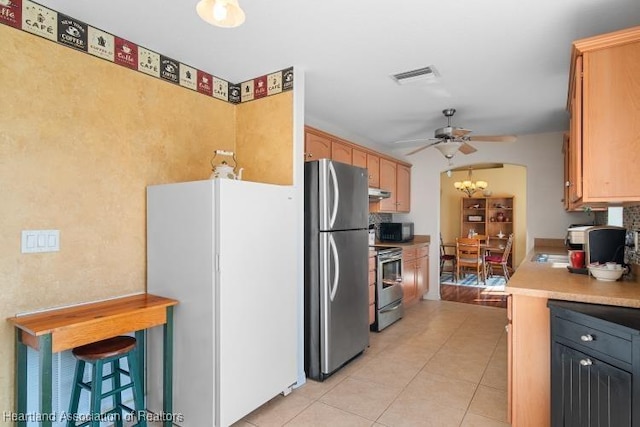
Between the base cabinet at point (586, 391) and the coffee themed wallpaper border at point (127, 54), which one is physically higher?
the coffee themed wallpaper border at point (127, 54)

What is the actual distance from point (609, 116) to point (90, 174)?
2786 mm

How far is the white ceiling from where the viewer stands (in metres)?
1.87

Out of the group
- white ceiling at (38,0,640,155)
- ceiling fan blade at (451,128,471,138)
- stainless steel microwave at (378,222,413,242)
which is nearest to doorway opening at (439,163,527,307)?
stainless steel microwave at (378,222,413,242)

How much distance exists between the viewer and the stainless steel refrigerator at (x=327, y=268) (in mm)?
2742

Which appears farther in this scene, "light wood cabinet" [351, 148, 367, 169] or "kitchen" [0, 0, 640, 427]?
"light wood cabinet" [351, 148, 367, 169]

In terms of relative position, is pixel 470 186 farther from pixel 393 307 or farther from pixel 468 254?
pixel 393 307

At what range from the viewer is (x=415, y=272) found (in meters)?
4.88

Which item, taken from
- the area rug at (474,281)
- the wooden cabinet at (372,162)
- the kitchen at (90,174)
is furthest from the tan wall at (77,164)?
the area rug at (474,281)

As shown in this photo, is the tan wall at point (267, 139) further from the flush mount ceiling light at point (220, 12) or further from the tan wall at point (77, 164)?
the flush mount ceiling light at point (220, 12)

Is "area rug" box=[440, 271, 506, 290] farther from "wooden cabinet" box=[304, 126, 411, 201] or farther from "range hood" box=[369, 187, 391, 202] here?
"range hood" box=[369, 187, 391, 202]

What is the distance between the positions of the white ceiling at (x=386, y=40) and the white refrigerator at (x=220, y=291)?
950mm

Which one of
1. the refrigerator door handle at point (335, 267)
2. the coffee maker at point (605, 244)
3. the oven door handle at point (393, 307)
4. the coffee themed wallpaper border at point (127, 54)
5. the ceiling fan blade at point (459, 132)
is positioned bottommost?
the oven door handle at point (393, 307)

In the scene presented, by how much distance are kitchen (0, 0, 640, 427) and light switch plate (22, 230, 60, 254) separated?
4cm

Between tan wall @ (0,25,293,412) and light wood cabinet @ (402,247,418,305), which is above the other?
tan wall @ (0,25,293,412)
